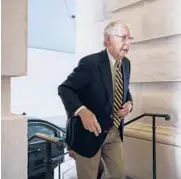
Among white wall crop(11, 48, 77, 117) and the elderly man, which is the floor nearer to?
the elderly man

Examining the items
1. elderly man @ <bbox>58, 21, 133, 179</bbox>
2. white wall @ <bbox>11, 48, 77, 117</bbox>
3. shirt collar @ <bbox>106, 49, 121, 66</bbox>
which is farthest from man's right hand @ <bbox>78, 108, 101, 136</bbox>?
white wall @ <bbox>11, 48, 77, 117</bbox>

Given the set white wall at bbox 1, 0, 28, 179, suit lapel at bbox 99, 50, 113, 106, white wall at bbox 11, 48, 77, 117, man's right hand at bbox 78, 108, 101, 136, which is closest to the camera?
white wall at bbox 1, 0, 28, 179

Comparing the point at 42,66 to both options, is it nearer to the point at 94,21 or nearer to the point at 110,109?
the point at 94,21

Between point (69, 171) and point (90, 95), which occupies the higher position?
point (90, 95)

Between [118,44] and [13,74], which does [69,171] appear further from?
[13,74]

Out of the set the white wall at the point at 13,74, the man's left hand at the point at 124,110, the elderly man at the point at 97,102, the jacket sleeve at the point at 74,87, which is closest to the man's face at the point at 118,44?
the elderly man at the point at 97,102

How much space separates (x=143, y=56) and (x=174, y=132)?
74cm

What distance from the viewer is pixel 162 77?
2699mm

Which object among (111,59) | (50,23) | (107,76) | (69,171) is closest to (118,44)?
(111,59)

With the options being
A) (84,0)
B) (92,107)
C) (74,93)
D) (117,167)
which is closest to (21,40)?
(74,93)

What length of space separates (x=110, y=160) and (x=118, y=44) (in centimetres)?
75

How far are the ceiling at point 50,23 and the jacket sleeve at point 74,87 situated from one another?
4886 millimetres

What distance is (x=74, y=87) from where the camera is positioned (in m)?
1.89

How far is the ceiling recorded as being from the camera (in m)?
6.67
